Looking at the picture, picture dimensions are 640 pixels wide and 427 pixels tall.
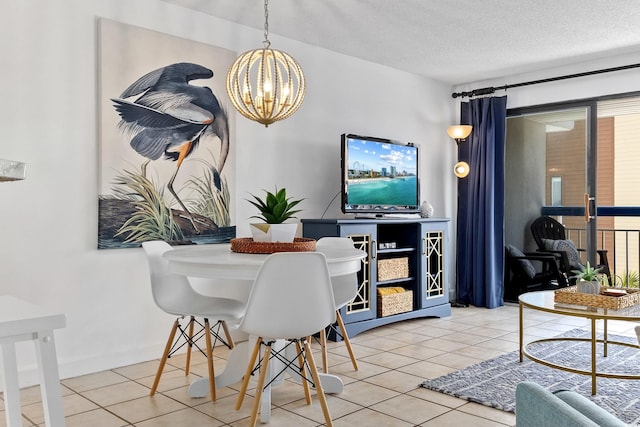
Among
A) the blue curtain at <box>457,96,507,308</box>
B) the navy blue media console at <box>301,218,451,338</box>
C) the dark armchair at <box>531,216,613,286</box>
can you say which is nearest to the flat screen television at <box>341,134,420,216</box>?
the navy blue media console at <box>301,218,451,338</box>

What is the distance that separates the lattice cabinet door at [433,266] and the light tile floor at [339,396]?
2.53 feet

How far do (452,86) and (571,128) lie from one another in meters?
1.38

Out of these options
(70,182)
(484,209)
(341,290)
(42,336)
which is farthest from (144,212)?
(484,209)

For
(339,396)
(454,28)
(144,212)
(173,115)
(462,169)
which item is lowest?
(339,396)

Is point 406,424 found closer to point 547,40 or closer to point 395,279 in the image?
point 395,279

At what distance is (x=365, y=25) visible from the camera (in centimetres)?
415

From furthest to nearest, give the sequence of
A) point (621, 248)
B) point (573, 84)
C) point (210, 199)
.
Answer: point (621, 248)
point (573, 84)
point (210, 199)

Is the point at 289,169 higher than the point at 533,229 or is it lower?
higher

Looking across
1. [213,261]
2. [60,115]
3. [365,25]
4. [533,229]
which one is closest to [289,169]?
[365,25]

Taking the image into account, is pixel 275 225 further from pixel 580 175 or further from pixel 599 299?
pixel 580 175

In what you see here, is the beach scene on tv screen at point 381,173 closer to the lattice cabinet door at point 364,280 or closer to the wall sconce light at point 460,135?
the lattice cabinet door at point 364,280

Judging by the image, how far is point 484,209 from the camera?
571cm

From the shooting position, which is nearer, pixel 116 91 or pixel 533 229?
pixel 116 91

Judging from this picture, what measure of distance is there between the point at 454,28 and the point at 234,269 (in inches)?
113
